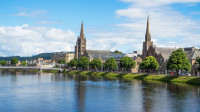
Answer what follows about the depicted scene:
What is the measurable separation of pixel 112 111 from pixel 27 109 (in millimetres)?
15959

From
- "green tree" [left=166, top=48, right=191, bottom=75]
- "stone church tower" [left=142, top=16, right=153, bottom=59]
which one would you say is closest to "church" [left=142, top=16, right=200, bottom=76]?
"stone church tower" [left=142, top=16, right=153, bottom=59]

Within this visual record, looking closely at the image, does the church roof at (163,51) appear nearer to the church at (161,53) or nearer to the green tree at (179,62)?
the church at (161,53)

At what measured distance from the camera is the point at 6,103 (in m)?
50.9

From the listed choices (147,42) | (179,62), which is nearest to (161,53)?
(147,42)

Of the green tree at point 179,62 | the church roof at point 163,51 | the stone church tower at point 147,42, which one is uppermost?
the stone church tower at point 147,42

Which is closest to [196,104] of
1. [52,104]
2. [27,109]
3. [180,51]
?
[52,104]

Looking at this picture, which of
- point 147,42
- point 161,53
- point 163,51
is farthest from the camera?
point 147,42

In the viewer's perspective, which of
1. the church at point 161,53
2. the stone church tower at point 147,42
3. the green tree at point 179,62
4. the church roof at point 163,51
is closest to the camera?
the green tree at point 179,62

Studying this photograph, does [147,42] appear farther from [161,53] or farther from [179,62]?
[179,62]

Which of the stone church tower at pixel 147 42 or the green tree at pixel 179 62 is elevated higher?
the stone church tower at pixel 147 42

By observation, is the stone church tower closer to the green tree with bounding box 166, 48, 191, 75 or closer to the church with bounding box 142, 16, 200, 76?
the church with bounding box 142, 16, 200, 76

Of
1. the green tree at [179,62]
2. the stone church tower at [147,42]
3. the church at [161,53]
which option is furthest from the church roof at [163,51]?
the green tree at [179,62]

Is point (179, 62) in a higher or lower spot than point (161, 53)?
lower

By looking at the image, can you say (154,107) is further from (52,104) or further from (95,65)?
(95,65)
